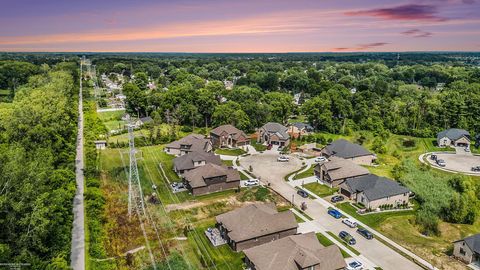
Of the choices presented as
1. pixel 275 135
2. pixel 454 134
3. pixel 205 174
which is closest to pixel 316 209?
pixel 205 174

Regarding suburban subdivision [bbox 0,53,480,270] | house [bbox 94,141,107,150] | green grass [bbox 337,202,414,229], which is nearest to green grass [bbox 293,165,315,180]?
suburban subdivision [bbox 0,53,480,270]

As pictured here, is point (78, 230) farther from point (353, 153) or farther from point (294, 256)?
point (353, 153)

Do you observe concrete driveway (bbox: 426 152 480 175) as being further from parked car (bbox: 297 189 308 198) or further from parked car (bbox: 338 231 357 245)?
parked car (bbox: 338 231 357 245)

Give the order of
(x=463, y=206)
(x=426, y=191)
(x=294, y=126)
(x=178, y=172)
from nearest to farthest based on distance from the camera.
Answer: (x=463, y=206) < (x=426, y=191) < (x=178, y=172) < (x=294, y=126)

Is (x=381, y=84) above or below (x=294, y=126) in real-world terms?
above

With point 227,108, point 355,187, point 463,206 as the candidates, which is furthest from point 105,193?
point 463,206

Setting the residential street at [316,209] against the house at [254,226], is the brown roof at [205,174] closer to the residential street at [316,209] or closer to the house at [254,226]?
the residential street at [316,209]

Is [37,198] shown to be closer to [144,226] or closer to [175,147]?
[144,226]
